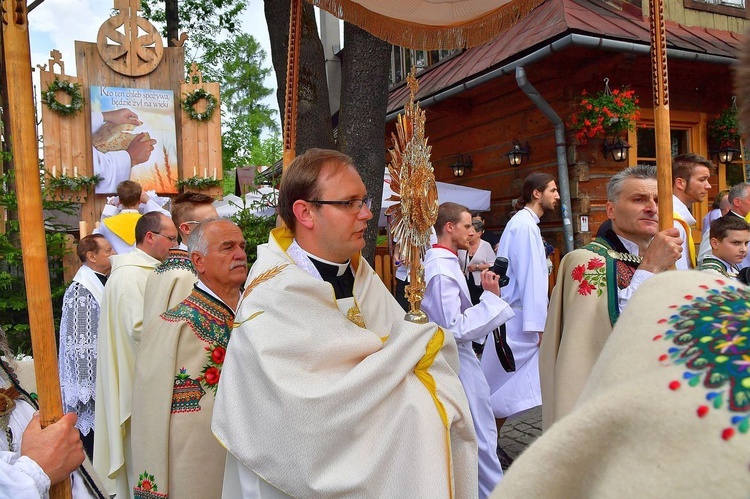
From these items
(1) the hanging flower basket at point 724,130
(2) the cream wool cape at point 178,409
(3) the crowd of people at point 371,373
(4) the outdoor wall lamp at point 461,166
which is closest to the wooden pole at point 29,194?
(3) the crowd of people at point 371,373

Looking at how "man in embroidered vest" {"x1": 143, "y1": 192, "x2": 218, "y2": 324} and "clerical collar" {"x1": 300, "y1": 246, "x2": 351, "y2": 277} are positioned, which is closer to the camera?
"clerical collar" {"x1": 300, "y1": 246, "x2": 351, "y2": 277}

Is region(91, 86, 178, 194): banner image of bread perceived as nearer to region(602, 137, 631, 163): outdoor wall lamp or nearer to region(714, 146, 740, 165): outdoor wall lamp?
region(602, 137, 631, 163): outdoor wall lamp

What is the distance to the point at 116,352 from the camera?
4090mm

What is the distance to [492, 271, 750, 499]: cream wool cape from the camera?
622 millimetres

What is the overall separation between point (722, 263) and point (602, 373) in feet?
12.0

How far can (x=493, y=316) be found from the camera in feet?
12.2

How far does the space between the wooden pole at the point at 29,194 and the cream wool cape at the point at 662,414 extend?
1.46m

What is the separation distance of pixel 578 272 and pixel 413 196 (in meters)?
0.91

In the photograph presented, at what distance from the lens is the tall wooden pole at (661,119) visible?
89.0 inches

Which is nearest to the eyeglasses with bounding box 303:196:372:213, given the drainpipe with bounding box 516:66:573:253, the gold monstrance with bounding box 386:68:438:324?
the gold monstrance with bounding box 386:68:438:324

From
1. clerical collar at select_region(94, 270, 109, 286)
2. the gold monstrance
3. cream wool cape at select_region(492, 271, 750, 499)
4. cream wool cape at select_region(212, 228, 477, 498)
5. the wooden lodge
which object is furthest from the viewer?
the wooden lodge

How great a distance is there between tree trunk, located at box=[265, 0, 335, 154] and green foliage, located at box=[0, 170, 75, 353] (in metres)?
3.43

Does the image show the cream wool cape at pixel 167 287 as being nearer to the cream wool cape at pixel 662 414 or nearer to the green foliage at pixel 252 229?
the green foliage at pixel 252 229

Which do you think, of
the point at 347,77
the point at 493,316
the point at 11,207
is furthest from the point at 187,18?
the point at 493,316
